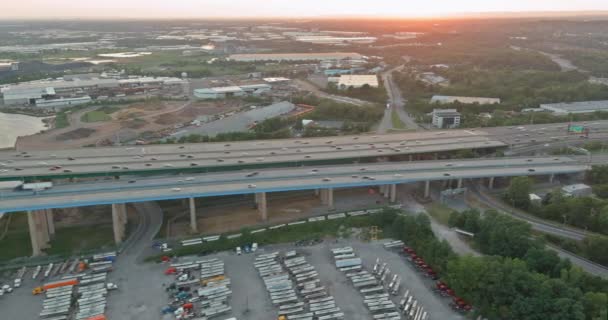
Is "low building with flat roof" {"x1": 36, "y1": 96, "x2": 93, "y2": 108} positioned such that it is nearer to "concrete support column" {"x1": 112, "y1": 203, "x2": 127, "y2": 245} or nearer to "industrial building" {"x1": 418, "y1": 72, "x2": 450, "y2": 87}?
"concrete support column" {"x1": 112, "y1": 203, "x2": 127, "y2": 245}

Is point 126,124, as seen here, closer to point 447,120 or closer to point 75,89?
point 75,89

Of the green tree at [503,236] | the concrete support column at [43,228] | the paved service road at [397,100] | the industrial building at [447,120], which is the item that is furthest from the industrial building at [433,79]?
the concrete support column at [43,228]

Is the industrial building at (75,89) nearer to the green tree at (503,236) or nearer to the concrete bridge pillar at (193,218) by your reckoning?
the concrete bridge pillar at (193,218)

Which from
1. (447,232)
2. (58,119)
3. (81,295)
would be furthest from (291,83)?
(81,295)

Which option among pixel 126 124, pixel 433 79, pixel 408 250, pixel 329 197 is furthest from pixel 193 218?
pixel 433 79

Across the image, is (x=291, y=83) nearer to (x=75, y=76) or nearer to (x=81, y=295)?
(x=75, y=76)

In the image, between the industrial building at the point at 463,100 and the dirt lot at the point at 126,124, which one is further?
the industrial building at the point at 463,100
